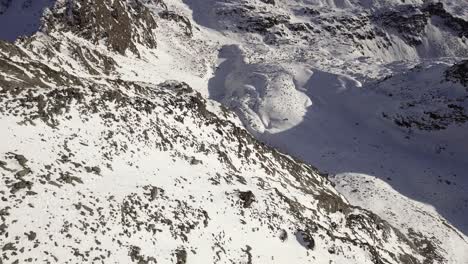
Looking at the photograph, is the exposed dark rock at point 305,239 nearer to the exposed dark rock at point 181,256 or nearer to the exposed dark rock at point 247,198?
the exposed dark rock at point 247,198

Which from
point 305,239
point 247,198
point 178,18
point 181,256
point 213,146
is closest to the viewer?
point 181,256

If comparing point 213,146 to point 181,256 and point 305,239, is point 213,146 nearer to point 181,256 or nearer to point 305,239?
point 305,239

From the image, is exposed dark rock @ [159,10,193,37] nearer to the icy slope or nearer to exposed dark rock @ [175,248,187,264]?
the icy slope

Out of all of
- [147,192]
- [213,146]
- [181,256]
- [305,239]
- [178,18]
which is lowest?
[178,18]

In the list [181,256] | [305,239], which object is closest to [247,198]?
[305,239]

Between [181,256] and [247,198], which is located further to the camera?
[247,198]

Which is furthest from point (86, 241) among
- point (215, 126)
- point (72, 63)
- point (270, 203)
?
point (72, 63)

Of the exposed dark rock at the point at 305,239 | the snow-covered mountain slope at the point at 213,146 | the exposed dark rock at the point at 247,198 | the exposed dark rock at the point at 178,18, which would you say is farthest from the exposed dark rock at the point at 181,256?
the exposed dark rock at the point at 178,18

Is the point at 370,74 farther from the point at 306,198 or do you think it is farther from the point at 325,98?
the point at 306,198

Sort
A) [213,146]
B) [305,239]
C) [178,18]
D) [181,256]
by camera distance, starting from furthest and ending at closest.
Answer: [178,18], [213,146], [305,239], [181,256]
